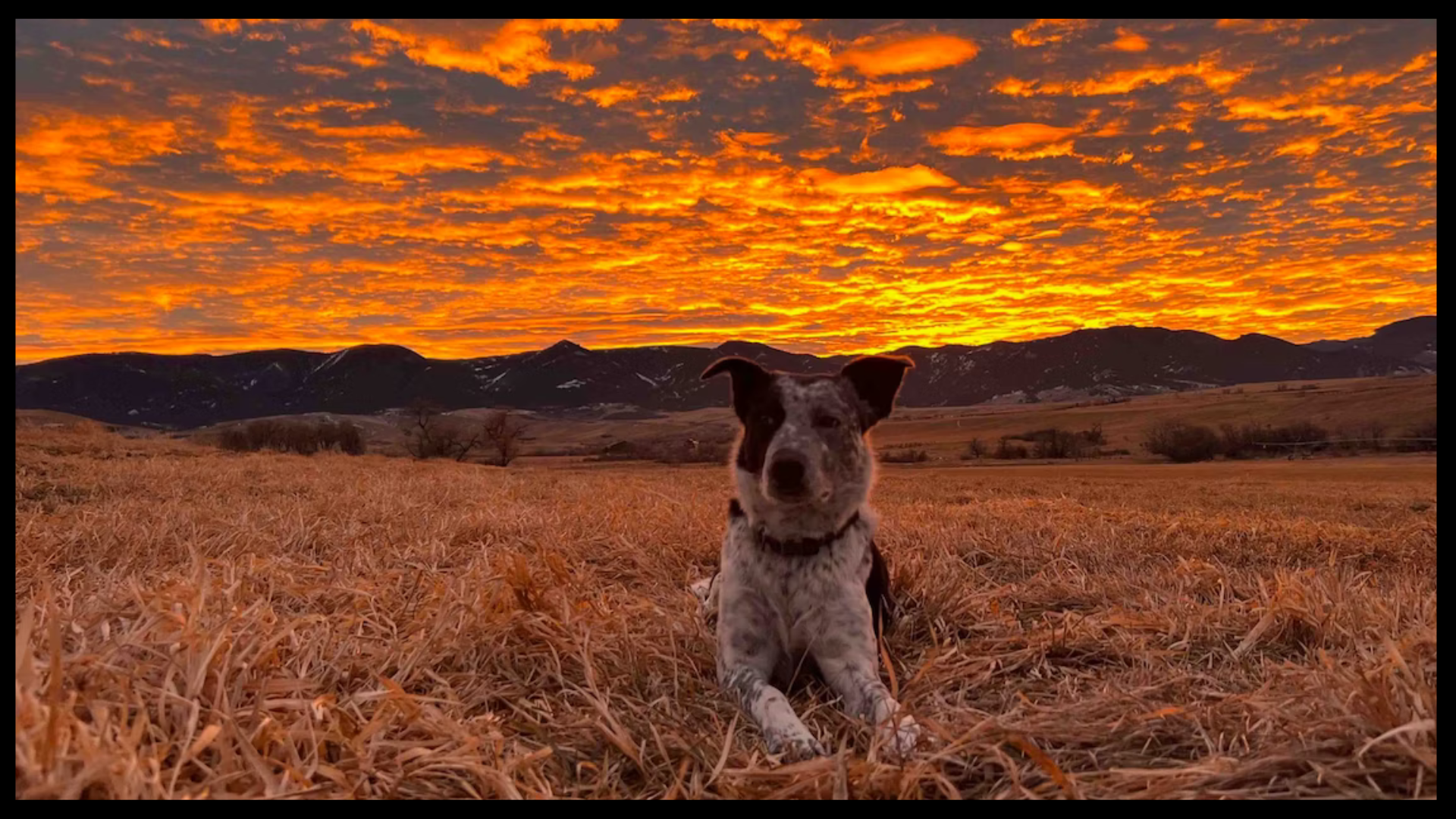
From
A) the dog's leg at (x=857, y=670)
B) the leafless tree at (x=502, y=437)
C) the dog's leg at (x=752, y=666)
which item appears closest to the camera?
the dog's leg at (x=752, y=666)

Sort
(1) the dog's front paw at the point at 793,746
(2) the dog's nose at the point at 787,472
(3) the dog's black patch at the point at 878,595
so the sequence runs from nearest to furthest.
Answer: (1) the dog's front paw at the point at 793,746, (2) the dog's nose at the point at 787,472, (3) the dog's black patch at the point at 878,595

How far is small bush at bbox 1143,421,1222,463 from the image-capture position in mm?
23812

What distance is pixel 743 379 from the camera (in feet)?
15.9

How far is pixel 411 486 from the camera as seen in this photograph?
12.9 meters

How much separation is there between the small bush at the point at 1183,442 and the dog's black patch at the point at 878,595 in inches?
828

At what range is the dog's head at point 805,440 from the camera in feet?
13.7

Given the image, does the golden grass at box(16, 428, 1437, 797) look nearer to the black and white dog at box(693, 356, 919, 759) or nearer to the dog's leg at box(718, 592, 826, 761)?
the dog's leg at box(718, 592, 826, 761)

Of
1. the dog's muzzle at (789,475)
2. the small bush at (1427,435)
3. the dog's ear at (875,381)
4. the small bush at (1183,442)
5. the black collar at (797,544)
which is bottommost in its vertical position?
the small bush at (1183,442)

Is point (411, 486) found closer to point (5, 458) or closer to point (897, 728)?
point (5, 458)

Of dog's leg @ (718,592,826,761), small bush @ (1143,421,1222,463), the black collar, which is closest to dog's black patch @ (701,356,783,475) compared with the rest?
the black collar

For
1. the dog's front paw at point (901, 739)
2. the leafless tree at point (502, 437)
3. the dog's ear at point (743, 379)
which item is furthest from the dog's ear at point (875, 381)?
the leafless tree at point (502, 437)

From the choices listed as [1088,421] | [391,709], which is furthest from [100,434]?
[1088,421]

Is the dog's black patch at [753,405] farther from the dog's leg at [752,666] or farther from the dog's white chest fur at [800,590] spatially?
the dog's leg at [752,666]
